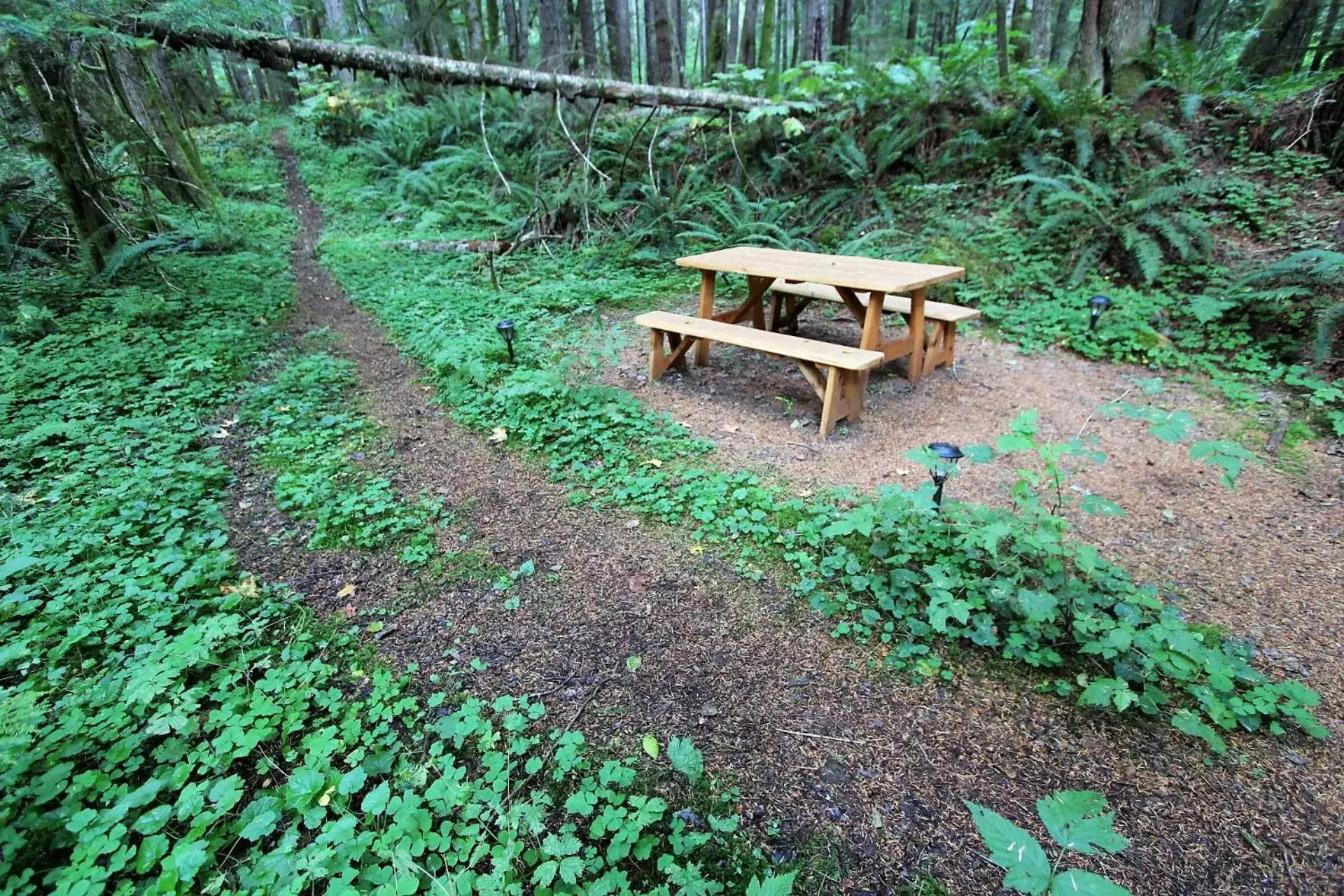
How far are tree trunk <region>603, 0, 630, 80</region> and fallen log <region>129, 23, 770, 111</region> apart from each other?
495cm

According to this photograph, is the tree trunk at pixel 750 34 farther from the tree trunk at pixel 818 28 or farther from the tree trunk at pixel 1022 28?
the tree trunk at pixel 1022 28

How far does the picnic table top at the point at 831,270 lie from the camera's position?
14.4ft

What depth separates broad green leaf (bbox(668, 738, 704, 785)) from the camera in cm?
213

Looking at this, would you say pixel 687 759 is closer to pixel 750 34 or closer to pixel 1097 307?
pixel 1097 307

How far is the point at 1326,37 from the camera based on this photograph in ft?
28.6

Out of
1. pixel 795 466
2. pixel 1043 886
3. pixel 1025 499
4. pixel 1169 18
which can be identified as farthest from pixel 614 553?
pixel 1169 18

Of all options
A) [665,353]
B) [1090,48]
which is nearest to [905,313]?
[665,353]

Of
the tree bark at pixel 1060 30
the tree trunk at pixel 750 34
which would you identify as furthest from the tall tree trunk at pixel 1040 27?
the tree trunk at pixel 750 34

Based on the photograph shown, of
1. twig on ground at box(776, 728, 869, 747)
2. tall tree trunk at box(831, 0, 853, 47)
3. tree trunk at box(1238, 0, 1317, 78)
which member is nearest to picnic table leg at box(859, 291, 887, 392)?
twig on ground at box(776, 728, 869, 747)

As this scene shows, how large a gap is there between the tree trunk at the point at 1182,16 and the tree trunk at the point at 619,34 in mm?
9720

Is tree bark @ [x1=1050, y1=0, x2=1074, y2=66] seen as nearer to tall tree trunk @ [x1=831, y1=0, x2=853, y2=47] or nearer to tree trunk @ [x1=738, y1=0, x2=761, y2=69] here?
tall tree trunk @ [x1=831, y1=0, x2=853, y2=47]

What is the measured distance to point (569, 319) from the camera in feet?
22.0

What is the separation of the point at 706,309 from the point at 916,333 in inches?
69.9

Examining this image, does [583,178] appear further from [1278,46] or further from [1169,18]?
[1169,18]
